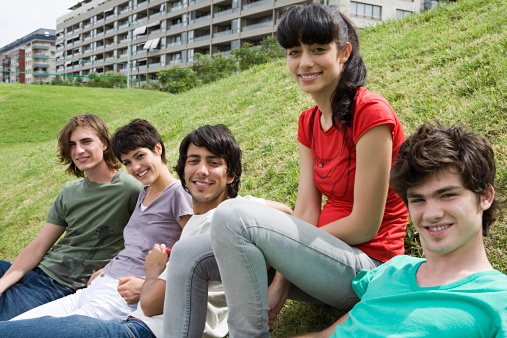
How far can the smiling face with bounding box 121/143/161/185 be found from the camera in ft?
10.8

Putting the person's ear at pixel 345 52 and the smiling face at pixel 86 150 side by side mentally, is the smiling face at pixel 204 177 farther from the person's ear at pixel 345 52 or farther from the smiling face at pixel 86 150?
the smiling face at pixel 86 150

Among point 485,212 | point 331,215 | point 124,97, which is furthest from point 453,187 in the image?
point 124,97

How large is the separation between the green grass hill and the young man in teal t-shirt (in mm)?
905

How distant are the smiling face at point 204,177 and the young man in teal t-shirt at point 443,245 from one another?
1.11 m

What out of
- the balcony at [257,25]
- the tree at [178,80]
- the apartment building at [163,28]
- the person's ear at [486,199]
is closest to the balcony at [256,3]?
the apartment building at [163,28]

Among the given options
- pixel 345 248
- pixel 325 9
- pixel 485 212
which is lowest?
pixel 345 248

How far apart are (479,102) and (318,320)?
2350mm

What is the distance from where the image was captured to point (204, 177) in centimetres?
283

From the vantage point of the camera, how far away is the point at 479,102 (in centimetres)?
414

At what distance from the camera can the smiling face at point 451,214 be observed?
6.01 ft

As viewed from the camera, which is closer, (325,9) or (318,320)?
(325,9)

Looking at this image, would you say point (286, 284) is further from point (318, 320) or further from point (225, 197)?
point (225, 197)

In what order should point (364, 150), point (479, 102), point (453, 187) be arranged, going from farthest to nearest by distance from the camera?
point (479, 102) → point (364, 150) → point (453, 187)

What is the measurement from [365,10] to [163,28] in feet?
90.1
